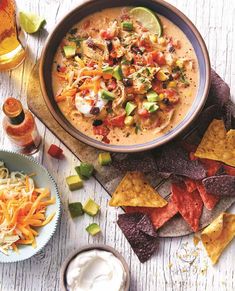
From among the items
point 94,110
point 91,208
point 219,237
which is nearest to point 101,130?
point 94,110

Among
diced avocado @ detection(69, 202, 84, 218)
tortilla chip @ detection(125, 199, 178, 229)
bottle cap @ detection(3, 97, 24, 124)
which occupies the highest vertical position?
bottle cap @ detection(3, 97, 24, 124)

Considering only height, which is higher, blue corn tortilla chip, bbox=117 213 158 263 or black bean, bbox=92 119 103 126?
black bean, bbox=92 119 103 126

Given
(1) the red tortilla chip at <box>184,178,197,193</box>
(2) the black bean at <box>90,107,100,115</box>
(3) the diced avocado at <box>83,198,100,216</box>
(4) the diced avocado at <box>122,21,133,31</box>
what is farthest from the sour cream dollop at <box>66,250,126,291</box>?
(4) the diced avocado at <box>122,21,133,31</box>

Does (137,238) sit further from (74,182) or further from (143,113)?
(143,113)

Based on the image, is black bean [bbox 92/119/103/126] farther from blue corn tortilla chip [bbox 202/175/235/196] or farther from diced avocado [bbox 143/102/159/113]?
blue corn tortilla chip [bbox 202/175/235/196]

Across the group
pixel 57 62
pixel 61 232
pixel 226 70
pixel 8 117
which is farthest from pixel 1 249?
pixel 226 70

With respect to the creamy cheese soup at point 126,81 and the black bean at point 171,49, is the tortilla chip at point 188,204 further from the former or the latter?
the black bean at point 171,49
